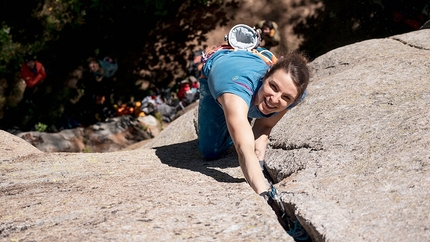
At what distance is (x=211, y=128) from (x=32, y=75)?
5912mm

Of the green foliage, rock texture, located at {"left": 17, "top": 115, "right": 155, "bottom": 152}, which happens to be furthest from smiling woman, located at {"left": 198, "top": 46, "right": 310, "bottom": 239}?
the green foliage

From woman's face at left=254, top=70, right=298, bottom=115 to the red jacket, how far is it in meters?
6.67

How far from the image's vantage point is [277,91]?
3.29 metres

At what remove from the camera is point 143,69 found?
10055mm

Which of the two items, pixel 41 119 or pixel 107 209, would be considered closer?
pixel 107 209

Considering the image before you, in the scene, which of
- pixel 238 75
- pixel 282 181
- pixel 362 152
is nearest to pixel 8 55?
pixel 238 75

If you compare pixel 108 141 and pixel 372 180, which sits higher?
pixel 372 180

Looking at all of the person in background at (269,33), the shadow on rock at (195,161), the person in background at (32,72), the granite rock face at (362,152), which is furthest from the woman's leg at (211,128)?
the person in background at (32,72)

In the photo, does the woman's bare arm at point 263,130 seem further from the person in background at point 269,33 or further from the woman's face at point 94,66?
the woman's face at point 94,66

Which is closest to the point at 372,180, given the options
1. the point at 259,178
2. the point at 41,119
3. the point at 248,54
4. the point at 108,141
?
the point at 259,178

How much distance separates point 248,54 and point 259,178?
39.1 inches

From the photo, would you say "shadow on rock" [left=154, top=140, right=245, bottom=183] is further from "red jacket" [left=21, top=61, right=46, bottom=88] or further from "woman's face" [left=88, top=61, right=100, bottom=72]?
"red jacket" [left=21, top=61, right=46, bottom=88]

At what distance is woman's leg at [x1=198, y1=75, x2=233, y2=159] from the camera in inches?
160

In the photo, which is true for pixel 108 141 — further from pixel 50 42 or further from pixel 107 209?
pixel 107 209
